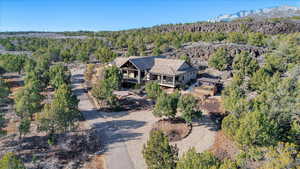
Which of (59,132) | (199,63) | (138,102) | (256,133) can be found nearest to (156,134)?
(256,133)

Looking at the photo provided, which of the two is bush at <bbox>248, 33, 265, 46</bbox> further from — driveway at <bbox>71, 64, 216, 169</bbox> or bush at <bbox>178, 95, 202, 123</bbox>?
bush at <bbox>178, 95, 202, 123</bbox>

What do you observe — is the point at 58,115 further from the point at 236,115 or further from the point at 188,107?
the point at 236,115

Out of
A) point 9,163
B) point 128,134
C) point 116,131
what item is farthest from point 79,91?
point 9,163

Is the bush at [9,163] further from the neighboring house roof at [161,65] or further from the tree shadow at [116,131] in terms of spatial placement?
the neighboring house roof at [161,65]

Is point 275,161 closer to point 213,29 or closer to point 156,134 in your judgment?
point 156,134

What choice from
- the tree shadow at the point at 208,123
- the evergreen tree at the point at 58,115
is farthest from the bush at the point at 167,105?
the evergreen tree at the point at 58,115
